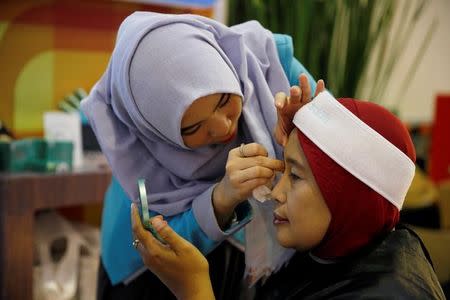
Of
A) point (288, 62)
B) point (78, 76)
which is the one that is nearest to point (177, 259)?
point (288, 62)

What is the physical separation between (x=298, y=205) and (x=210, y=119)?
8.7 inches

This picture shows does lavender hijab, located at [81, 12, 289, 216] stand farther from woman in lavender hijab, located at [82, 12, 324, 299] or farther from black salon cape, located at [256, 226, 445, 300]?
black salon cape, located at [256, 226, 445, 300]

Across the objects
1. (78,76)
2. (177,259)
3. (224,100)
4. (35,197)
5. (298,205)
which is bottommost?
(35,197)

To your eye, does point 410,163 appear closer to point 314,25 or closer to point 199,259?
point 199,259

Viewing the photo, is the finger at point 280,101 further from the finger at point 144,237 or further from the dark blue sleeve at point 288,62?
the finger at point 144,237

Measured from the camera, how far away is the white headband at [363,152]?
90 cm

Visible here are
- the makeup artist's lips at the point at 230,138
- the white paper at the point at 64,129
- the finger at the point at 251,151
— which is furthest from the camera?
the white paper at the point at 64,129

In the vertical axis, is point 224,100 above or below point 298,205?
above

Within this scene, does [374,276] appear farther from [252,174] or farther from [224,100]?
[224,100]

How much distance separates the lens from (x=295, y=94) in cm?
98

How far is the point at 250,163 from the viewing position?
0.97m

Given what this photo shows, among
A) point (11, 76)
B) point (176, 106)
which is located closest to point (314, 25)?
point (11, 76)

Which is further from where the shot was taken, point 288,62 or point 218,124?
point 288,62

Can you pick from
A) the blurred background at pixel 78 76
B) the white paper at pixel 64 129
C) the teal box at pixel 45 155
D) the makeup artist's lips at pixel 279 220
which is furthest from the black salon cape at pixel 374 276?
the white paper at pixel 64 129
